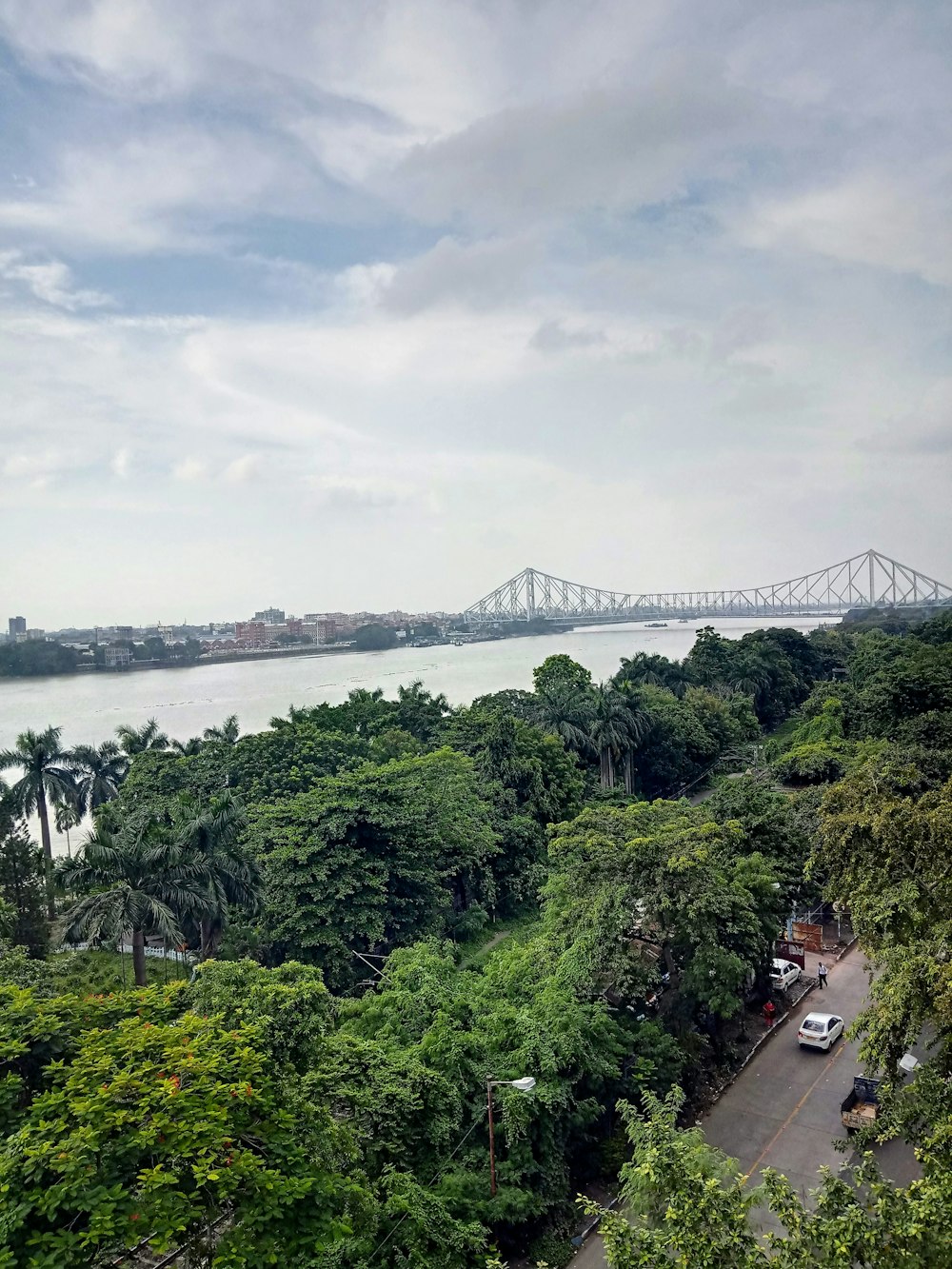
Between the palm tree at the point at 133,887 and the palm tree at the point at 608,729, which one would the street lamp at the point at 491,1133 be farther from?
the palm tree at the point at 608,729

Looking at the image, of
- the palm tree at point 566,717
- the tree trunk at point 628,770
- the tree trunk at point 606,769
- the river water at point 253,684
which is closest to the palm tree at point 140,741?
the river water at point 253,684

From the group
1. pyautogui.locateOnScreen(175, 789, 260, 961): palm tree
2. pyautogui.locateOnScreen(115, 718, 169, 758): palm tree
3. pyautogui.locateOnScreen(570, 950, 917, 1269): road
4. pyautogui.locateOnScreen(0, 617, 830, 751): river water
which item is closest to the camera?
→ pyautogui.locateOnScreen(570, 950, 917, 1269): road

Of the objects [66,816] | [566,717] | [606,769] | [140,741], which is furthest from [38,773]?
[606,769]

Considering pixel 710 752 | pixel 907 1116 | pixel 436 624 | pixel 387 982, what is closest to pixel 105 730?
pixel 710 752

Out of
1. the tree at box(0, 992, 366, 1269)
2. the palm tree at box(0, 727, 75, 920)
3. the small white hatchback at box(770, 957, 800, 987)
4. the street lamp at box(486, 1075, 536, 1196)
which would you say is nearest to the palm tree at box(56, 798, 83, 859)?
the palm tree at box(0, 727, 75, 920)

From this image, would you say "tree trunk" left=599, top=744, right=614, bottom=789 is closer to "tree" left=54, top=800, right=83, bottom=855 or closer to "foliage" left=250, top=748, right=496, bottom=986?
"foliage" left=250, top=748, right=496, bottom=986

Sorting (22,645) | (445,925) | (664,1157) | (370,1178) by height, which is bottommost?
(445,925)

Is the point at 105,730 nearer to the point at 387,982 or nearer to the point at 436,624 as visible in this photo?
the point at 387,982
